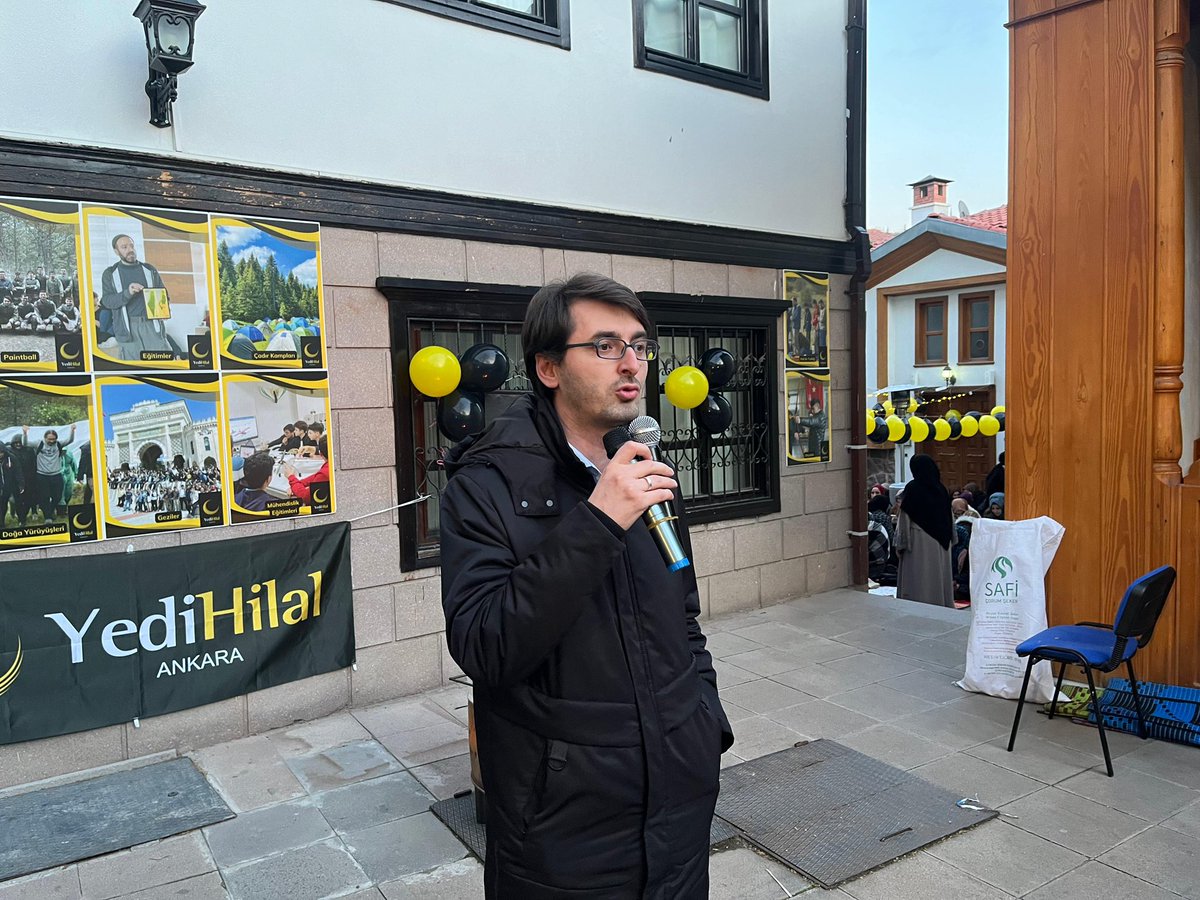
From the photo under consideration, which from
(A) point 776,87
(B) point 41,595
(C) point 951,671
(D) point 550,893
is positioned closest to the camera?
(D) point 550,893

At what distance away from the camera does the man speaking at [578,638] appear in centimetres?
167

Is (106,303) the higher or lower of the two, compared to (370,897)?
higher

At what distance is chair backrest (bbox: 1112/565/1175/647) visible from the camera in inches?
164

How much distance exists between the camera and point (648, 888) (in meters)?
1.80

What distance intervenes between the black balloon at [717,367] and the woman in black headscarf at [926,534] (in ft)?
9.72

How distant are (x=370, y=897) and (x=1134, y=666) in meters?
4.54

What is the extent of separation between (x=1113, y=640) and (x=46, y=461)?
221 inches

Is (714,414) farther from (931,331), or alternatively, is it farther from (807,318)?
(931,331)

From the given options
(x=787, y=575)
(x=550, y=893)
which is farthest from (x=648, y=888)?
(x=787, y=575)

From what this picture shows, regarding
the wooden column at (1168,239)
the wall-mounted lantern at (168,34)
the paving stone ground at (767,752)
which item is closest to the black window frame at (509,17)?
the wall-mounted lantern at (168,34)

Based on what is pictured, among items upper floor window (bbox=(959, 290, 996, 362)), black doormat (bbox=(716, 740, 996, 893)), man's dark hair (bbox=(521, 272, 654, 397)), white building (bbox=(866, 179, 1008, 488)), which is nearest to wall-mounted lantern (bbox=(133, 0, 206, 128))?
man's dark hair (bbox=(521, 272, 654, 397))

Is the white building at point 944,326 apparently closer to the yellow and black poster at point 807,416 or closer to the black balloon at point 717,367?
the yellow and black poster at point 807,416

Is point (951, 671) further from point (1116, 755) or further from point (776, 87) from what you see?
point (776, 87)

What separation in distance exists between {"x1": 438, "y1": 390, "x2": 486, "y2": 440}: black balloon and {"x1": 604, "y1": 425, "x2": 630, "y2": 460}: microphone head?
11.7ft
